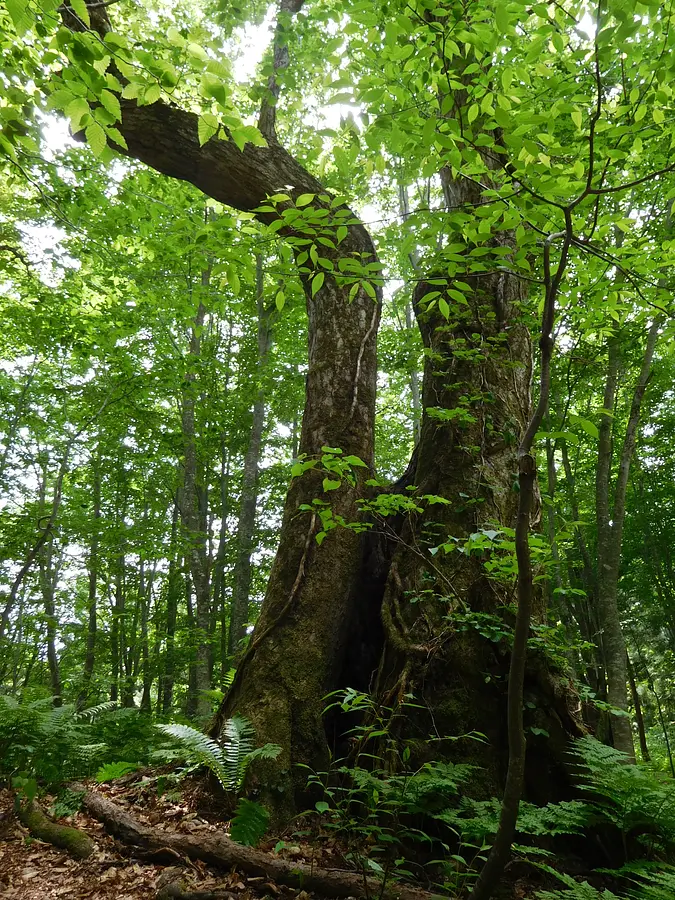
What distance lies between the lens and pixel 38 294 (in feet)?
31.1

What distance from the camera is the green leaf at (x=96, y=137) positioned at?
2.36m

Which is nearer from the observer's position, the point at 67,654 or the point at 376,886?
the point at 376,886

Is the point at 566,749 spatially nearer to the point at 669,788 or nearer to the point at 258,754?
the point at 669,788

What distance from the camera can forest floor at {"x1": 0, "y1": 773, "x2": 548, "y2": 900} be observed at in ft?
8.18

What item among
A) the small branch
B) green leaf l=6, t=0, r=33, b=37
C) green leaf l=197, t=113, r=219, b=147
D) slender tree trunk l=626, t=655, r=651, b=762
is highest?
the small branch

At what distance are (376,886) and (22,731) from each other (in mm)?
3086

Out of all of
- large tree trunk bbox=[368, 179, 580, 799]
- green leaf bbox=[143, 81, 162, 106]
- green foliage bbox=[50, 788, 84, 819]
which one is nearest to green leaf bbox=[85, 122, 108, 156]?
green leaf bbox=[143, 81, 162, 106]

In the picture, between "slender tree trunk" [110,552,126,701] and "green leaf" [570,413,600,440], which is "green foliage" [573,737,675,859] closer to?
"green leaf" [570,413,600,440]

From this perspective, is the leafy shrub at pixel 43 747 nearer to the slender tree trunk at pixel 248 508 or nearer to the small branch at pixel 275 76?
the slender tree trunk at pixel 248 508

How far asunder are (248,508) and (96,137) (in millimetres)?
8188

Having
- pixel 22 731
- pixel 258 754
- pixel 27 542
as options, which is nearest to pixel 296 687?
pixel 258 754

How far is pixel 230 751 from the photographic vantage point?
3.18m

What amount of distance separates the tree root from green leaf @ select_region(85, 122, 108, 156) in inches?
146

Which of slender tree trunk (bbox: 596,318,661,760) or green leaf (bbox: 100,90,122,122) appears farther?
slender tree trunk (bbox: 596,318,661,760)
